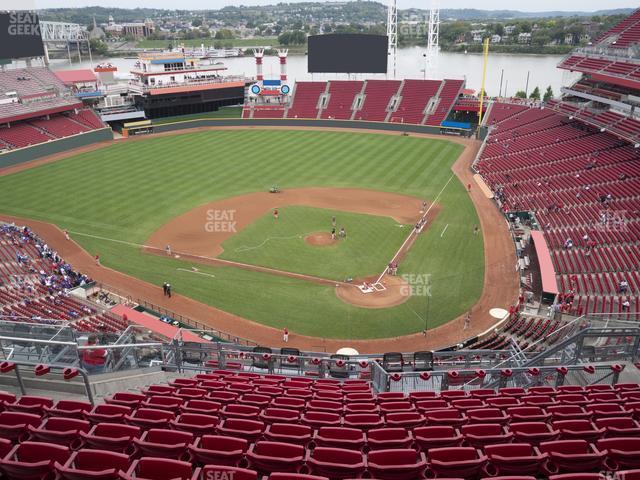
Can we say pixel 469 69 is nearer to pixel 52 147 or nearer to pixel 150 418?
pixel 52 147

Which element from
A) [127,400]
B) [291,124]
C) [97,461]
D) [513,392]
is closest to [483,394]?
[513,392]

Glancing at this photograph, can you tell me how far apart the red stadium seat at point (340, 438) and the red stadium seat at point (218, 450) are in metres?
1.34

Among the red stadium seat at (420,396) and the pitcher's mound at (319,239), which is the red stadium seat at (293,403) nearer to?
the red stadium seat at (420,396)

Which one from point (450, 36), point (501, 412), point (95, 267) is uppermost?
point (450, 36)

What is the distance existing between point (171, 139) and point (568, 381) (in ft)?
219

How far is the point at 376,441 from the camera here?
840 cm

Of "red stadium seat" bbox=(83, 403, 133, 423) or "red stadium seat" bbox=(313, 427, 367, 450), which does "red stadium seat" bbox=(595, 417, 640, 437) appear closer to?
"red stadium seat" bbox=(313, 427, 367, 450)

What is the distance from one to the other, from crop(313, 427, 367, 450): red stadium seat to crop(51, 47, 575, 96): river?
87.5 m

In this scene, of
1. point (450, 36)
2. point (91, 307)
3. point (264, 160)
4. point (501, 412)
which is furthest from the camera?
point (450, 36)

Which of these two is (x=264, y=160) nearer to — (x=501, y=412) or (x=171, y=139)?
(x=171, y=139)

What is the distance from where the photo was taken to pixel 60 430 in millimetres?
8328

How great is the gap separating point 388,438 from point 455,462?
1.68 metres

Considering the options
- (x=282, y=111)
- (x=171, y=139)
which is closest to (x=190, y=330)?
(x=171, y=139)

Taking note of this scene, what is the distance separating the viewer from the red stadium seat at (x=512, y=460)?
7578 millimetres
